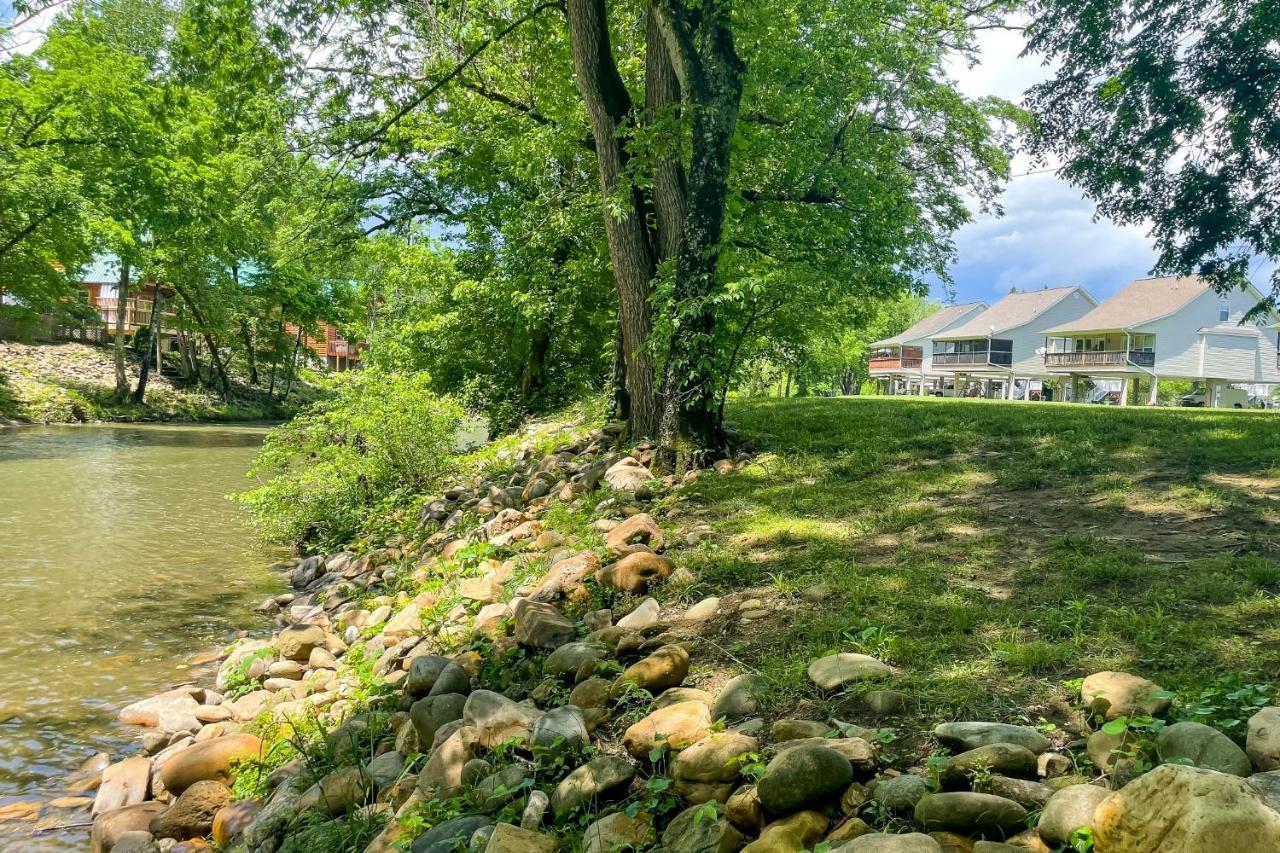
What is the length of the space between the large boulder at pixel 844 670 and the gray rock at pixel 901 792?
2.29 ft

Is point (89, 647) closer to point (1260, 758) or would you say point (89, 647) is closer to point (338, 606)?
point (338, 606)

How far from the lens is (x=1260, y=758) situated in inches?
88.4

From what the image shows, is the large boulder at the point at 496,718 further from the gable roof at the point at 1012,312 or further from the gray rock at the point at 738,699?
the gable roof at the point at 1012,312

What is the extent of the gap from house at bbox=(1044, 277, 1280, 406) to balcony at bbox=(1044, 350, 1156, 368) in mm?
44

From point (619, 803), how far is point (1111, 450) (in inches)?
238

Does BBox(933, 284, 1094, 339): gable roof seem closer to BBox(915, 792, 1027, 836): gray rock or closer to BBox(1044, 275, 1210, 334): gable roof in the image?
BBox(1044, 275, 1210, 334): gable roof

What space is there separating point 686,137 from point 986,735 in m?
5.81

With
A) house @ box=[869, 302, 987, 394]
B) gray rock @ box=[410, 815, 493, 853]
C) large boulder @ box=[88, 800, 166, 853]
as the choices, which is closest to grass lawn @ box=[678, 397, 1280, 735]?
gray rock @ box=[410, 815, 493, 853]

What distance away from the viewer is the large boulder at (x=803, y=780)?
97.8 inches

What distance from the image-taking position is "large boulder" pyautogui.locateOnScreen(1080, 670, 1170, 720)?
2.62 metres

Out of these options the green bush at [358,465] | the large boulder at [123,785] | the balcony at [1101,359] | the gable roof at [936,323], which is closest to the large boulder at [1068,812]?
the large boulder at [123,785]

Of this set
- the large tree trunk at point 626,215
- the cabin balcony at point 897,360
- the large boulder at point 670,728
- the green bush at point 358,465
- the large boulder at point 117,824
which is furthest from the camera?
the cabin balcony at point 897,360

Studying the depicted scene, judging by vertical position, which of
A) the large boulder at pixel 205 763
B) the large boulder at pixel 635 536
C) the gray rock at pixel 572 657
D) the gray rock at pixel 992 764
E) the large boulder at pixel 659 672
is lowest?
the large boulder at pixel 205 763

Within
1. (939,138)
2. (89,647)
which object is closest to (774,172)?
(939,138)
